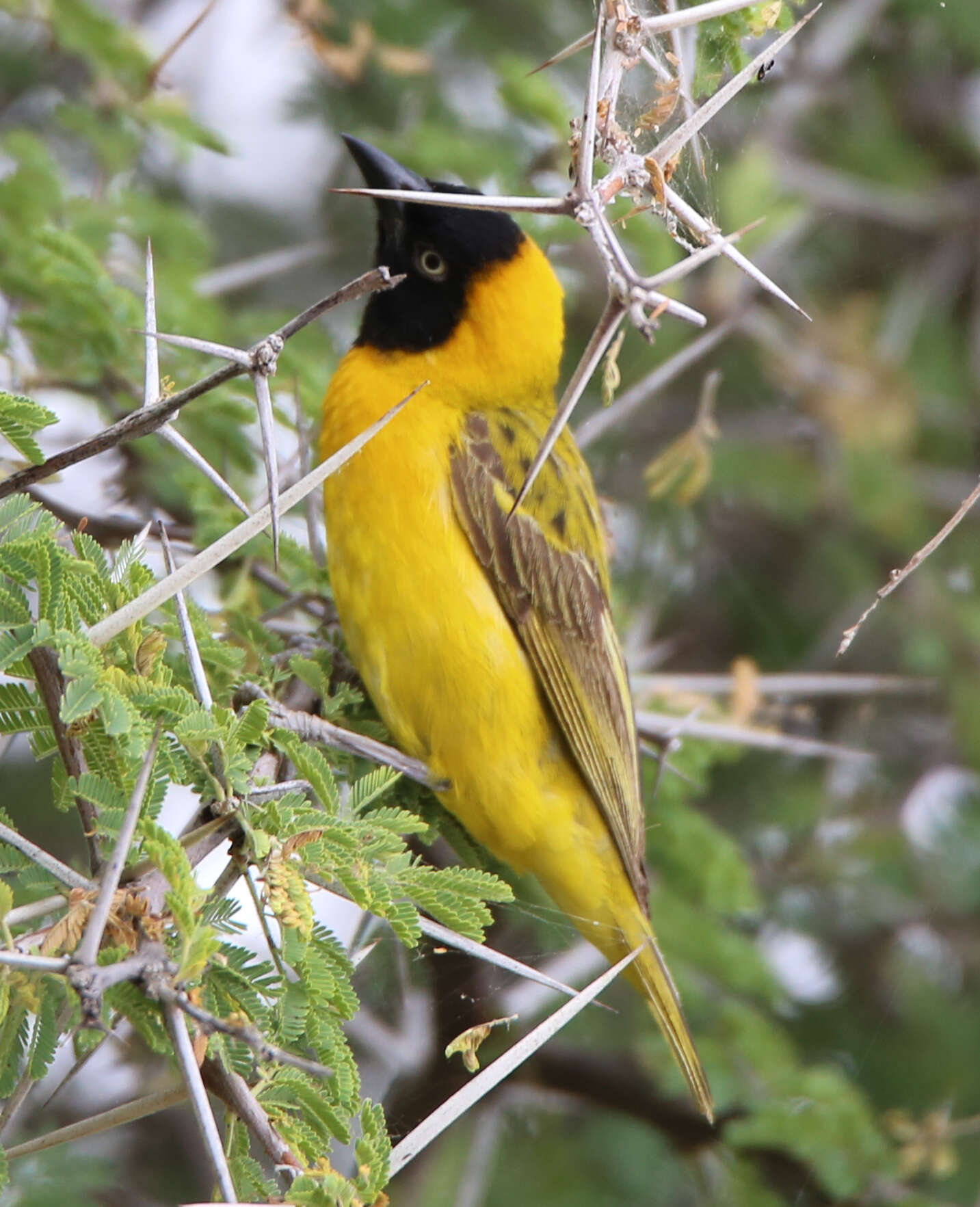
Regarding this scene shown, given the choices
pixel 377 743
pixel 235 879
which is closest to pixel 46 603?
pixel 235 879

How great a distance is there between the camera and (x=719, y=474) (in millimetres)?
4520

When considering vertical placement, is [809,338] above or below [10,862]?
below

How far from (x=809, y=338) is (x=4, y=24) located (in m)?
2.94

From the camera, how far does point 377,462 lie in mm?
3014

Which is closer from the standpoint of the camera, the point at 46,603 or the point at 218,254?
the point at 46,603

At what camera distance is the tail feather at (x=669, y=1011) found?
111 inches

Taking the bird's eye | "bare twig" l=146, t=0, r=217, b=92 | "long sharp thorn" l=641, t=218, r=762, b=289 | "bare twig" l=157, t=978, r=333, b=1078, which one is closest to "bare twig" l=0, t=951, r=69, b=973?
"bare twig" l=157, t=978, r=333, b=1078

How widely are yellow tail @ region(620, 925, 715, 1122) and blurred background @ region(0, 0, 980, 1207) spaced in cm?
16

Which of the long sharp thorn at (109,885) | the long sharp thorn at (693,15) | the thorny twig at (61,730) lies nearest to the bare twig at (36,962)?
the long sharp thorn at (109,885)

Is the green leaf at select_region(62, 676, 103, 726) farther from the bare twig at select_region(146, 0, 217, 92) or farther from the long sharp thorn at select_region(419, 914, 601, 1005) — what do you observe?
the bare twig at select_region(146, 0, 217, 92)

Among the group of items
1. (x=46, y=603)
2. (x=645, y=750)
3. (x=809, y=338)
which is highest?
(x=46, y=603)

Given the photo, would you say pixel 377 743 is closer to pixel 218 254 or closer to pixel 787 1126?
pixel 787 1126

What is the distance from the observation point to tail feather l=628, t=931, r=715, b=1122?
111 inches

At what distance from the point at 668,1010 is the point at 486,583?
1.02 m
